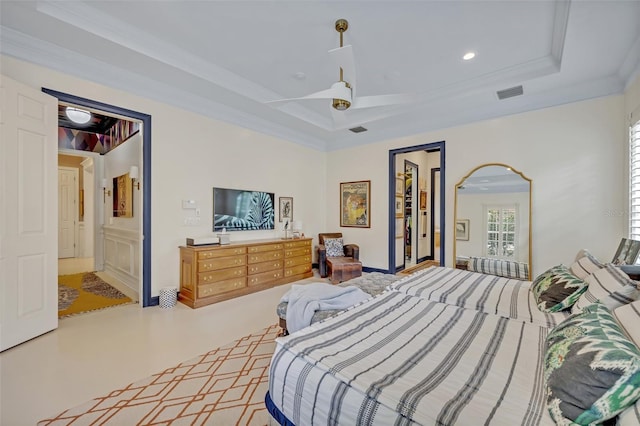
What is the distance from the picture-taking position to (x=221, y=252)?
3885 millimetres

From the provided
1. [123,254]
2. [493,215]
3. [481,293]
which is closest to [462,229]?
[493,215]

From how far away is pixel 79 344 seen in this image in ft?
8.54

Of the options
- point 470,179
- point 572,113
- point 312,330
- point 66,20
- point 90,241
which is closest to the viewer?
point 312,330

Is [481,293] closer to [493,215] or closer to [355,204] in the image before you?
[493,215]

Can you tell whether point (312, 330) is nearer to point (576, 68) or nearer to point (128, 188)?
point (576, 68)

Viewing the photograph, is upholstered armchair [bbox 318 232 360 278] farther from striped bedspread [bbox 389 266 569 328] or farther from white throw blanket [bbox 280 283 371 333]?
white throw blanket [bbox 280 283 371 333]

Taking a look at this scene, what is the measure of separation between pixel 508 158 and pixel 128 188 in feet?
20.7

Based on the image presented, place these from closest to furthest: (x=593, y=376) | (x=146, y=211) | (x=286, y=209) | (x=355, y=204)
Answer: (x=593, y=376) → (x=146, y=211) → (x=286, y=209) → (x=355, y=204)

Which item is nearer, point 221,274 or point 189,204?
point 221,274

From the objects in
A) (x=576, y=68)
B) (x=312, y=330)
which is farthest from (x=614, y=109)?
(x=312, y=330)

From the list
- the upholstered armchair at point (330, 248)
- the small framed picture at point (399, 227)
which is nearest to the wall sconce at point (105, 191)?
the upholstered armchair at point (330, 248)

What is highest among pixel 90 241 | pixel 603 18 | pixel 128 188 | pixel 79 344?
pixel 603 18

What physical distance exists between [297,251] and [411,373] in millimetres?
4042

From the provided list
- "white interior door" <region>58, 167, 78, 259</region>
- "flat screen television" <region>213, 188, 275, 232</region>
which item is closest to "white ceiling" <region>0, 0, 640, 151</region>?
"flat screen television" <region>213, 188, 275, 232</region>
